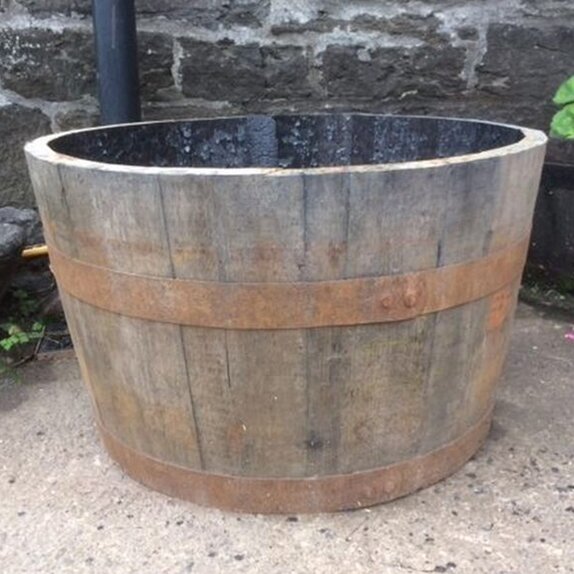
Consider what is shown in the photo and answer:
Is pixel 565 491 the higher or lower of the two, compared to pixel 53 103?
lower

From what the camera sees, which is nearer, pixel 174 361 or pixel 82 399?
pixel 174 361

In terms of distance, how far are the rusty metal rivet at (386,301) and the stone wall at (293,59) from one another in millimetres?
1585

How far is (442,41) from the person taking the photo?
9.85 feet

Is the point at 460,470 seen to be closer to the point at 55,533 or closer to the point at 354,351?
the point at 354,351

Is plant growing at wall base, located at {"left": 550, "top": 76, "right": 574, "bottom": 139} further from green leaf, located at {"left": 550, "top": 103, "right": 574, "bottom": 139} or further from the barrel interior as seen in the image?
the barrel interior

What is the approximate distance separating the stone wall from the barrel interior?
0.51m

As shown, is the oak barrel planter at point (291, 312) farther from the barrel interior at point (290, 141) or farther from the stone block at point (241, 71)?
the stone block at point (241, 71)

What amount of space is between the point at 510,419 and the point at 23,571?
136 centimetres

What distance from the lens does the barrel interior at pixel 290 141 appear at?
2342mm

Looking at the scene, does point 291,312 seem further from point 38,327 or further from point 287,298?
point 38,327

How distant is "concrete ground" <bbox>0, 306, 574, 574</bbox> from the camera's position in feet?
5.53

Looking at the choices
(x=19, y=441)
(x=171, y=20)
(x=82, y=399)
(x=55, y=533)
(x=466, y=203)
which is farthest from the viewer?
(x=171, y=20)

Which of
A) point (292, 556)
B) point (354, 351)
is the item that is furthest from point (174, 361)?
point (292, 556)

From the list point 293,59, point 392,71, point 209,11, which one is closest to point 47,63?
point 209,11
